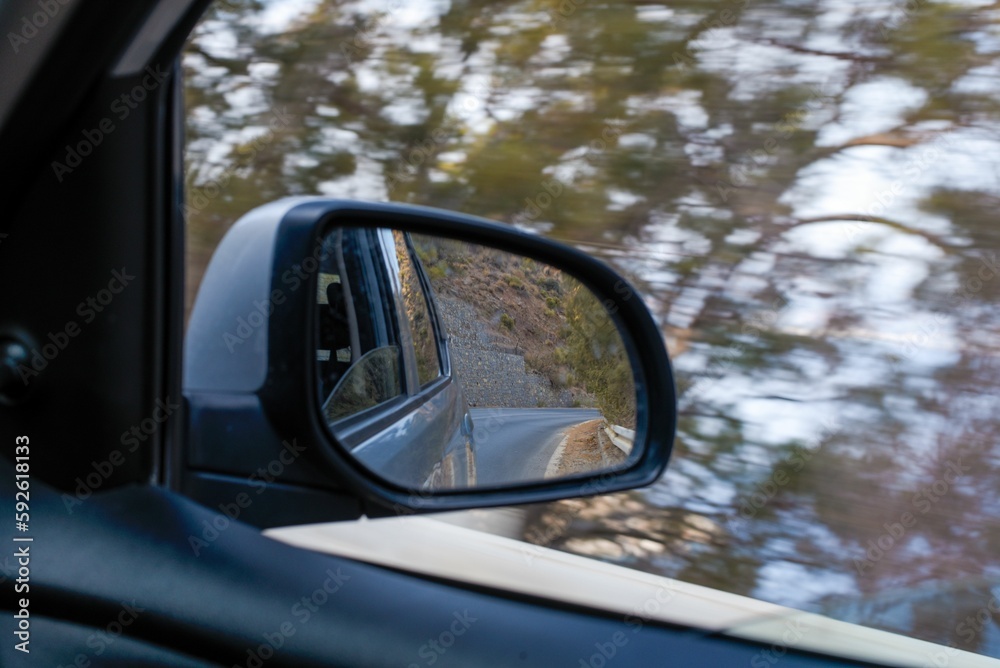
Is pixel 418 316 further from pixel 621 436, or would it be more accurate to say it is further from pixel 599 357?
pixel 621 436

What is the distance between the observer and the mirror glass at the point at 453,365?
4.95ft

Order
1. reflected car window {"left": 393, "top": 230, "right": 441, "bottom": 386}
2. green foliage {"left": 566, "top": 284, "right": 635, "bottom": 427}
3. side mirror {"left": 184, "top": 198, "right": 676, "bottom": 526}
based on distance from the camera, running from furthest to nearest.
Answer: green foliage {"left": 566, "top": 284, "right": 635, "bottom": 427} → reflected car window {"left": 393, "top": 230, "right": 441, "bottom": 386} → side mirror {"left": 184, "top": 198, "right": 676, "bottom": 526}

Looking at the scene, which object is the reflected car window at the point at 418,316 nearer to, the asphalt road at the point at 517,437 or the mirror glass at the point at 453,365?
the mirror glass at the point at 453,365

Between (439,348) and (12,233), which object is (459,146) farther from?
(12,233)

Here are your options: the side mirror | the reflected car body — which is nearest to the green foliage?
the side mirror

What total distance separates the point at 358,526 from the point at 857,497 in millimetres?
1438

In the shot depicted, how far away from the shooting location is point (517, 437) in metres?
1.55

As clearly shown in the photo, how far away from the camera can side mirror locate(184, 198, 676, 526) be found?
1.39 meters

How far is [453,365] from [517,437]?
176 mm

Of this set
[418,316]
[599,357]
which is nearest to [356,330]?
[418,316]

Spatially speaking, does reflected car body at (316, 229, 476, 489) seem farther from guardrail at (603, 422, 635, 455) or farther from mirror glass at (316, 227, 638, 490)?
guardrail at (603, 422, 635, 455)

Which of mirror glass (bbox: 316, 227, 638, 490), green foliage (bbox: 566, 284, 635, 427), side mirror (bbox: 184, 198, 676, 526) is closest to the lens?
side mirror (bbox: 184, 198, 676, 526)

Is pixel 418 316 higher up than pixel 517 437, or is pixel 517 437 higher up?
pixel 418 316

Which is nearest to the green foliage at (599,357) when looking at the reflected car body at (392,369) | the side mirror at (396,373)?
the side mirror at (396,373)
